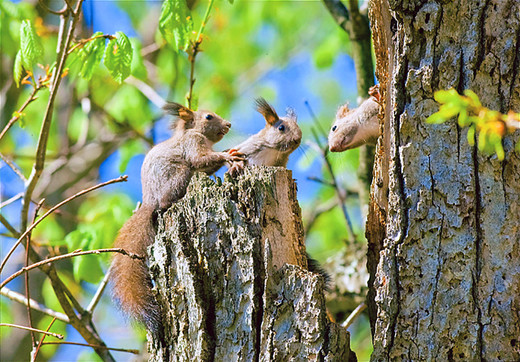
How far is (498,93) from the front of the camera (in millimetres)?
2523

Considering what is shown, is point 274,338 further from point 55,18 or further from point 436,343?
point 55,18

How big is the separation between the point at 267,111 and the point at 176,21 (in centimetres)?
89

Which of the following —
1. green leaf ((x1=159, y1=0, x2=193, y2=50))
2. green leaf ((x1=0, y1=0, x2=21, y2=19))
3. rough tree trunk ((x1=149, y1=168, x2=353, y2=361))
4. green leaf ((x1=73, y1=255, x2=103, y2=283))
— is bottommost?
rough tree trunk ((x1=149, y1=168, x2=353, y2=361))

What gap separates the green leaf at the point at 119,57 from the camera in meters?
3.44

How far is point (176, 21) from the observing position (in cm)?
361

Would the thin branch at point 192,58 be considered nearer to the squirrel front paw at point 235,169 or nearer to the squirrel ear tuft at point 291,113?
the squirrel ear tuft at point 291,113

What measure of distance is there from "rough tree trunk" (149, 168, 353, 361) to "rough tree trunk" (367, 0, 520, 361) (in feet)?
0.98

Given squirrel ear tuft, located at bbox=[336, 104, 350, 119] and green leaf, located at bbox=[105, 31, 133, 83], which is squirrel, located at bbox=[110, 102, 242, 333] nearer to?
green leaf, located at bbox=[105, 31, 133, 83]

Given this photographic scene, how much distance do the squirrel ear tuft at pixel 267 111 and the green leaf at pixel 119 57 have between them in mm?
1023

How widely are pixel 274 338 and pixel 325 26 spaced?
7.94 meters

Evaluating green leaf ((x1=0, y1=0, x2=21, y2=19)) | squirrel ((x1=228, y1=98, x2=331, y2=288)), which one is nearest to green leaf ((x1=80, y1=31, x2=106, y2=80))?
squirrel ((x1=228, y1=98, x2=331, y2=288))

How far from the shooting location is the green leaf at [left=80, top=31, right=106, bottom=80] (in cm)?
364

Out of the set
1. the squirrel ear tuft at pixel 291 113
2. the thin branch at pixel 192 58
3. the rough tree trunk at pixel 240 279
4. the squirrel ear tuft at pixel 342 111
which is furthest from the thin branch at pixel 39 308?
the squirrel ear tuft at pixel 342 111

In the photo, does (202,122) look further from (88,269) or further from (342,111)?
(88,269)
